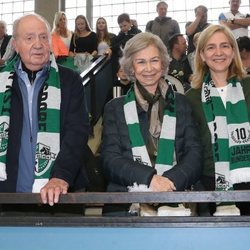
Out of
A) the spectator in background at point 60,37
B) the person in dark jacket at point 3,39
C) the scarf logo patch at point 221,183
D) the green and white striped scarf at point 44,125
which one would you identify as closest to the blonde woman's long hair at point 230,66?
the scarf logo patch at point 221,183

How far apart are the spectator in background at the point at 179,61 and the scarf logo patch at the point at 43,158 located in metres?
3.65

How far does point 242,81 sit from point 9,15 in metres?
11.7

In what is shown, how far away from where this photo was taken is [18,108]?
2.88 metres

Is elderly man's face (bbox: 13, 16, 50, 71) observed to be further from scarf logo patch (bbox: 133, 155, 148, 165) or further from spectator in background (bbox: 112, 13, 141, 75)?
spectator in background (bbox: 112, 13, 141, 75)

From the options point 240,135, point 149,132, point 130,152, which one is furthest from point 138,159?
point 240,135

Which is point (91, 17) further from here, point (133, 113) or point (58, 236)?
point (58, 236)

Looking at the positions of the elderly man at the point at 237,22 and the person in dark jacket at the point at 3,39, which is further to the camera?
the person in dark jacket at the point at 3,39

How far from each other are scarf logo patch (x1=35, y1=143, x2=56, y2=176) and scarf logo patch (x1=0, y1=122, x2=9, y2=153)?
0.17 m

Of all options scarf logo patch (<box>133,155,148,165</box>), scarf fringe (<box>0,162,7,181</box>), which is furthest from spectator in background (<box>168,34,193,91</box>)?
scarf fringe (<box>0,162,7,181</box>)

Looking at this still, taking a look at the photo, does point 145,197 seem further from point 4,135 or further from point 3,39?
point 3,39

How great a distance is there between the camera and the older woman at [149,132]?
2.71 m

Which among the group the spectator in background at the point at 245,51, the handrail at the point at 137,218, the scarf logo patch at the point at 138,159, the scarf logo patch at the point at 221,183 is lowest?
the handrail at the point at 137,218

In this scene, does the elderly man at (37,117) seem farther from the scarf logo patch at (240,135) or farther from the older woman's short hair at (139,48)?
the scarf logo patch at (240,135)

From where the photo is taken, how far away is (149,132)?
2.92m
